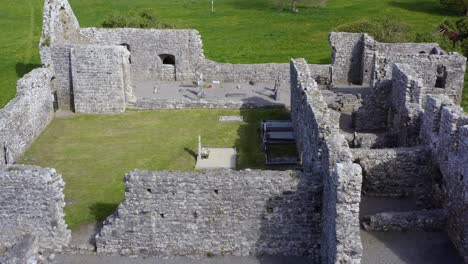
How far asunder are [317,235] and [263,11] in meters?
52.7

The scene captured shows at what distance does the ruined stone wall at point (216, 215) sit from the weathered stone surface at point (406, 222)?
2514 mm

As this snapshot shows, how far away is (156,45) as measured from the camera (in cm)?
3481

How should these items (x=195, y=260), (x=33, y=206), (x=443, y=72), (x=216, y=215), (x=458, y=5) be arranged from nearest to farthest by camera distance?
(x=216, y=215)
(x=195, y=260)
(x=33, y=206)
(x=443, y=72)
(x=458, y=5)

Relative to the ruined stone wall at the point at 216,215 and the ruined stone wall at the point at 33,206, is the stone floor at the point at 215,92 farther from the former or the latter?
the ruined stone wall at the point at 216,215

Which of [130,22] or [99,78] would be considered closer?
[99,78]

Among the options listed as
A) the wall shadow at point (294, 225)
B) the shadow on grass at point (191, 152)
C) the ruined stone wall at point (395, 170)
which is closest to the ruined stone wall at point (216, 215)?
the wall shadow at point (294, 225)

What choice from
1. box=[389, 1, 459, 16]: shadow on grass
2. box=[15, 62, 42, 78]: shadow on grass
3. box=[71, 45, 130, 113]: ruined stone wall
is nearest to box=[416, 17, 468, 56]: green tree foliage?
box=[71, 45, 130, 113]: ruined stone wall

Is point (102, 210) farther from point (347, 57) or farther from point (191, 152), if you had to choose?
point (347, 57)

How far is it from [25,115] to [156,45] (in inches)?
462

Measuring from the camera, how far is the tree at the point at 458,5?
61375 mm

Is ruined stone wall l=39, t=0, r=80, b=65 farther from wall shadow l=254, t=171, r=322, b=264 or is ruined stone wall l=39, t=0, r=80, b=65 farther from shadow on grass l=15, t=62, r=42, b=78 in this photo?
wall shadow l=254, t=171, r=322, b=264

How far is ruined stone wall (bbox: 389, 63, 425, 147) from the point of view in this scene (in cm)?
2153

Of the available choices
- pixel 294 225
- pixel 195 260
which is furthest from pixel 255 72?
pixel 195 260

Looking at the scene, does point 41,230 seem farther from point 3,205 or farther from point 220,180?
point 220,180
